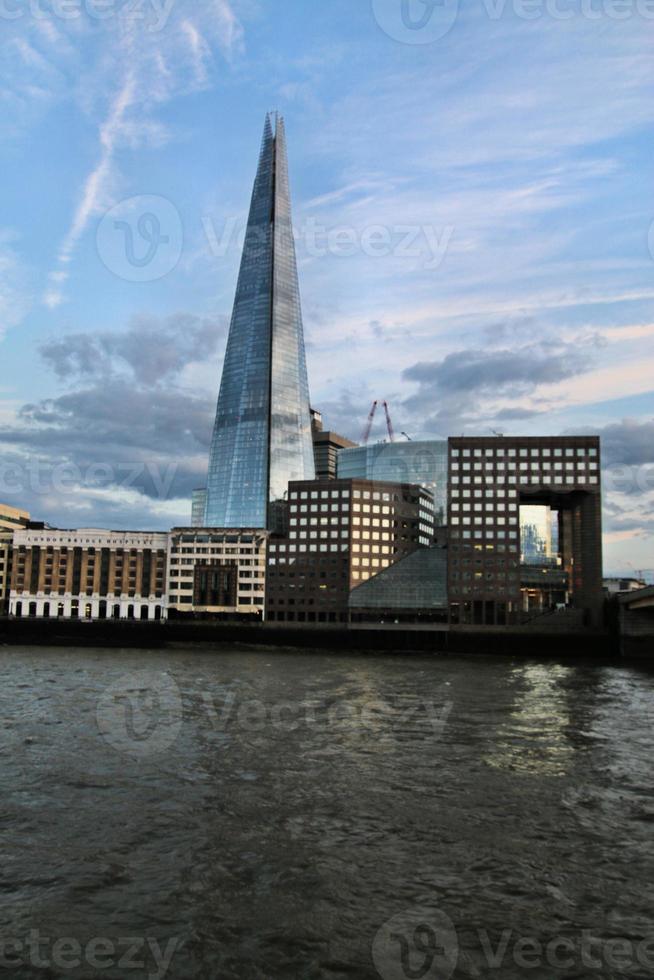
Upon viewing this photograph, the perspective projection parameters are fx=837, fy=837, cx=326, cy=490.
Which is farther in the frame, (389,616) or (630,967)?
(389,616)

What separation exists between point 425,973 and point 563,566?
18686 centimetres

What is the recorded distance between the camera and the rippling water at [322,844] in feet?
69.5

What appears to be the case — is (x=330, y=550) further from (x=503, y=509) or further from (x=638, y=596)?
(x=638, y=596)

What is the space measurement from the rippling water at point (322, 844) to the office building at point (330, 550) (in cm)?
13220

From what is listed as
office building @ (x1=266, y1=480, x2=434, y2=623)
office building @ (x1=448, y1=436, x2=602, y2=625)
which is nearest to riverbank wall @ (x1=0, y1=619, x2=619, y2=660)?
office building @ (x1=448, y1=436, x2=602, y2=625)

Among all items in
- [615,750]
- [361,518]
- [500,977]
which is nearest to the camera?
[500,977]

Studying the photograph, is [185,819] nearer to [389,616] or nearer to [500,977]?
[500,977]

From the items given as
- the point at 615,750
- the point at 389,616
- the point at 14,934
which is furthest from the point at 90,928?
the point at 389,616

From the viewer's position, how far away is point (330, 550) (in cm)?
19488

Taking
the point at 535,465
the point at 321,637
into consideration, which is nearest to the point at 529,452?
the point at 535,465

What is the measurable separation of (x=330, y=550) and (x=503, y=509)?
41907mm

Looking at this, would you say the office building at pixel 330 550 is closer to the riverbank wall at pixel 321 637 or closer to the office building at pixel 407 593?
the office building at pixel 407 593

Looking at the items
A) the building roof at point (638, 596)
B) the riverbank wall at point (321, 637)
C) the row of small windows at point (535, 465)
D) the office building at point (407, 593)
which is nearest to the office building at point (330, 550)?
the office building at point (407, 593)

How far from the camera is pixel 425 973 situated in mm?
20188
